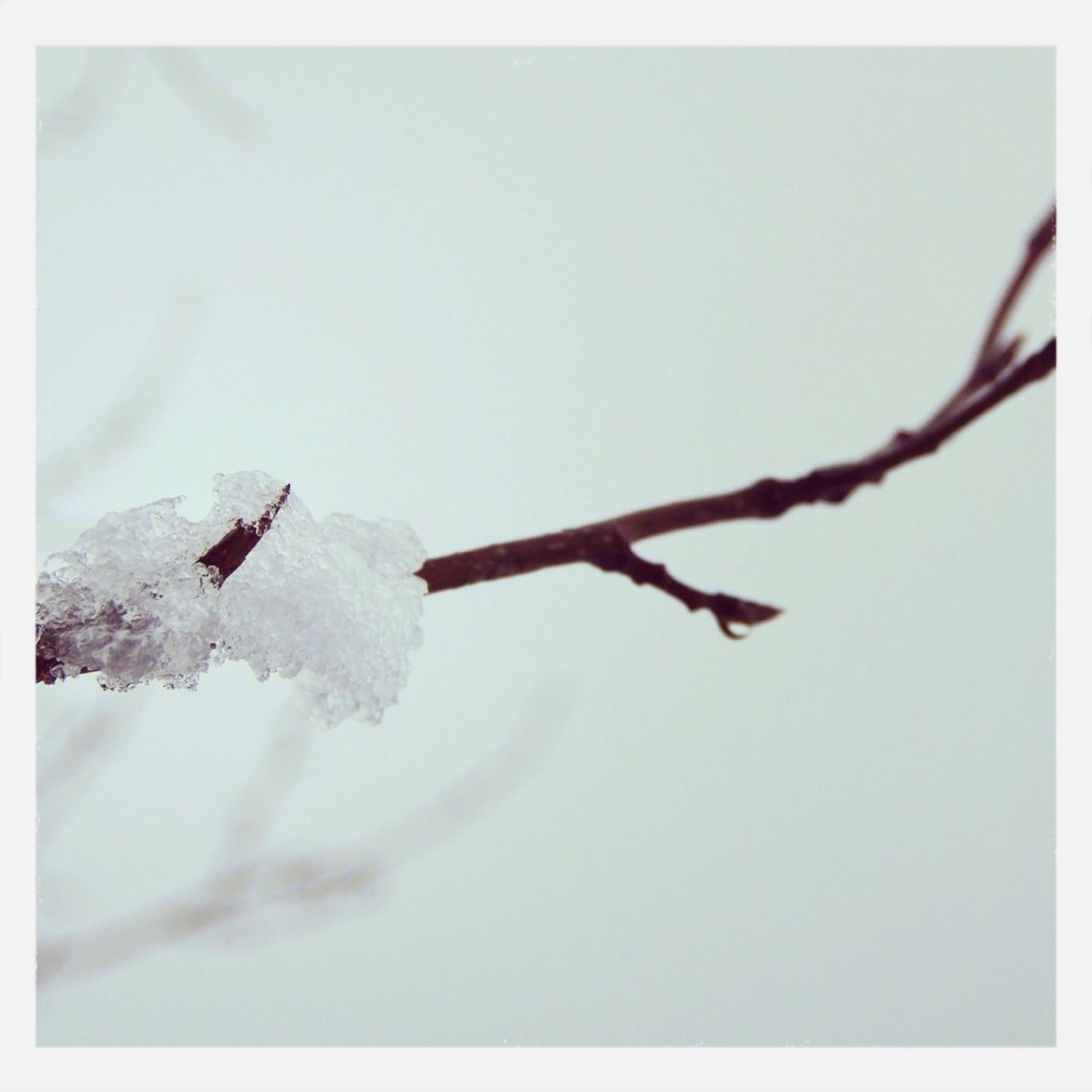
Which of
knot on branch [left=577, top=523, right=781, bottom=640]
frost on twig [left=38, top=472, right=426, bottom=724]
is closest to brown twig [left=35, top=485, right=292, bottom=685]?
frost on twig [left=38, top=472, right=426, bottom=724]

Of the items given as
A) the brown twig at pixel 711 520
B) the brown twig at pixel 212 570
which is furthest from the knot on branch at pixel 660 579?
the brown twig at pixel 212 570

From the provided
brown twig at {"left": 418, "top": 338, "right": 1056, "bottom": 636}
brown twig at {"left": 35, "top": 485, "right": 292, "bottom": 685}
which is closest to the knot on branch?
brown twig at {"left": 418, "top": 338, "right": 1056, "bottom": 636}

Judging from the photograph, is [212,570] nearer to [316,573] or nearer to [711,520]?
[316,573]

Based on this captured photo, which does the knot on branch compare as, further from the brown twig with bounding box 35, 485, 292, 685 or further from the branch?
the brown twig with bounding box 35, 485, 292, 685

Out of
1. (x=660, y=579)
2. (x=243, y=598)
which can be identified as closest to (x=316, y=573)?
(x=243, y=598)

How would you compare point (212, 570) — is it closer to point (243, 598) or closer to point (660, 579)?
point (243, 598)

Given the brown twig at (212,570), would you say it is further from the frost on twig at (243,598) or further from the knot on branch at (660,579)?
the knot on branch at (660,579)

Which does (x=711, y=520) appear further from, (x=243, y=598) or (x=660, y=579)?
(x=243, y=598)

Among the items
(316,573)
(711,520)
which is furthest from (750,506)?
(316,573)
